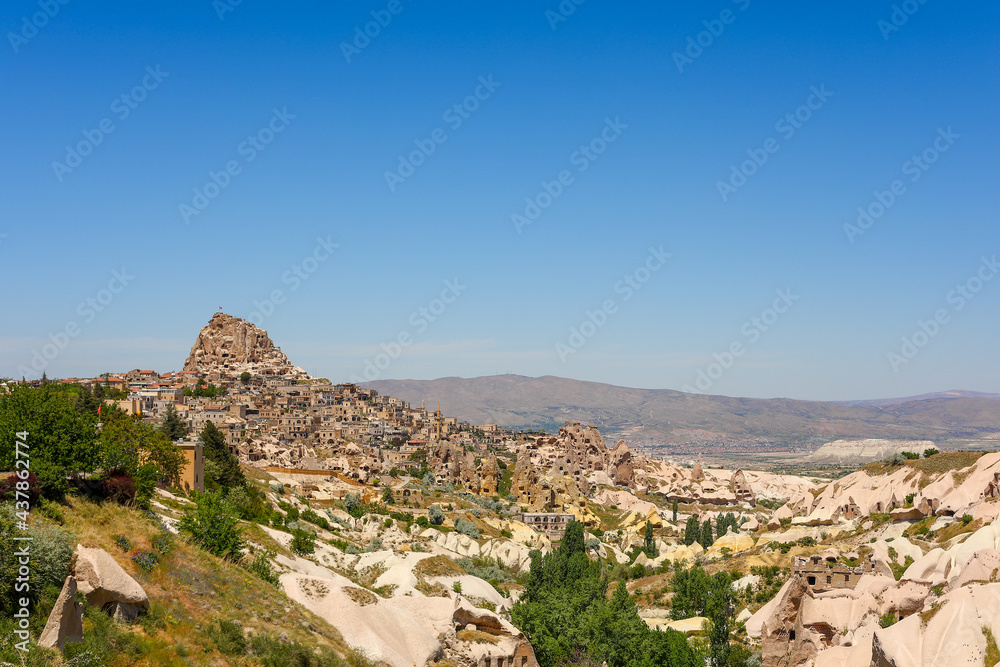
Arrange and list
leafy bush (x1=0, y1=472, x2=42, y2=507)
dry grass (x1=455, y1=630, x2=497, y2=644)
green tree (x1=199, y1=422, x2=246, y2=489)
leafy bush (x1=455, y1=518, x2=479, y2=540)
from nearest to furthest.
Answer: leafy bush (x1=0, y1=472, x2=42, y2=507) < dry grass (x1=455, y1=630, x2=497, y2=644) < green tree (x1=199, y1=422, x2=246, y2=489) < leafy bush (x1=455, y1=518, x2=479, y2=540)

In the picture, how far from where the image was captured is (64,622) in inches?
718

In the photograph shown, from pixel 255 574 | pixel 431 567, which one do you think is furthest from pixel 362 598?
pixel 431 567

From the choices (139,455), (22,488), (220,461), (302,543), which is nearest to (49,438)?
(22,488)

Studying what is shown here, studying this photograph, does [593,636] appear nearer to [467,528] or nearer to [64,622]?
[64,622]

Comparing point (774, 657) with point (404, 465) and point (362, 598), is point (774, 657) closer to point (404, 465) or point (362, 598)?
point (362, 598)

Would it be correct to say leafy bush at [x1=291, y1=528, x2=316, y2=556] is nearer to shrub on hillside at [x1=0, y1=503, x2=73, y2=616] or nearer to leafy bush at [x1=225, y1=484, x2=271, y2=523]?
leafy bush at [x1=225, y1=484, x2=271, y2=523]

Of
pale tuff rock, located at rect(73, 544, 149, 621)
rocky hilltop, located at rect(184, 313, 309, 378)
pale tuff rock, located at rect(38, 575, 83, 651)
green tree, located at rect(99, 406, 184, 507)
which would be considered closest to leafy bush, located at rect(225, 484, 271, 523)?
green tree, located at rect(99, 406, 184, 507)

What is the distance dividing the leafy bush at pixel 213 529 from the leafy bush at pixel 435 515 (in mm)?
42591

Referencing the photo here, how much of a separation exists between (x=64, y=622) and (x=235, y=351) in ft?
487

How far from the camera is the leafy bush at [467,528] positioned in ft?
234

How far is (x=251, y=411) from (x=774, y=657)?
9653 centimetres

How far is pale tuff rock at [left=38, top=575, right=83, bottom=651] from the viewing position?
58.6 ft

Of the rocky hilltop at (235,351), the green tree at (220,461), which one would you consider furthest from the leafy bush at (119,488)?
the rocky hilltop at (235,351)

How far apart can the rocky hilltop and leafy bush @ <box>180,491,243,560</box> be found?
127 meters
